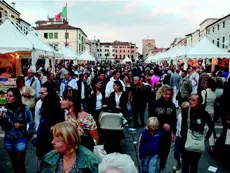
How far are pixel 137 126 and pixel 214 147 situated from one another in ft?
11.7

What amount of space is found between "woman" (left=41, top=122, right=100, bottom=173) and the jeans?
6.75 feet

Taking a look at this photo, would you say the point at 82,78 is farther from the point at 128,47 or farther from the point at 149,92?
the point at 128,47

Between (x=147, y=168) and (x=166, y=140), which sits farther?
(x=166, y=140)

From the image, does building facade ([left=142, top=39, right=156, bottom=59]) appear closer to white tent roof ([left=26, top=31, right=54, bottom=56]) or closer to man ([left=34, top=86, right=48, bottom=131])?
white tent roof ([left=26, top=31, right=54, bottom=56])

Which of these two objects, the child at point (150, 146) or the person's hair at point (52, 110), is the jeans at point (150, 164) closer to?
the child at point (150, 146)

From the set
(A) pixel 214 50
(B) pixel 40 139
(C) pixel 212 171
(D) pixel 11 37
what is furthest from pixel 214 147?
(A) pixel 214 50

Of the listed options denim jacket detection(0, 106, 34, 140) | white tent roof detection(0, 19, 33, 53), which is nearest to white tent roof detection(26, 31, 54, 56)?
white tent roof detection(0, 19, 33, 53)

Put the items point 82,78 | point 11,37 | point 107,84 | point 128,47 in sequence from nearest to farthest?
point 107,84 → point 82,78 → point 11,37 → point 128,47

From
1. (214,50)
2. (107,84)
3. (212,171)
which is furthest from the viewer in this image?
(214,50)

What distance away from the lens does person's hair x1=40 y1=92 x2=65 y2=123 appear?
372 cm

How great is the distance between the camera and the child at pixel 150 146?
436 cm

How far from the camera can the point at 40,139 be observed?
3.61m

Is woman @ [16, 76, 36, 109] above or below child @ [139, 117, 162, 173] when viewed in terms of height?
above

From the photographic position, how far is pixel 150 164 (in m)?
4.42
